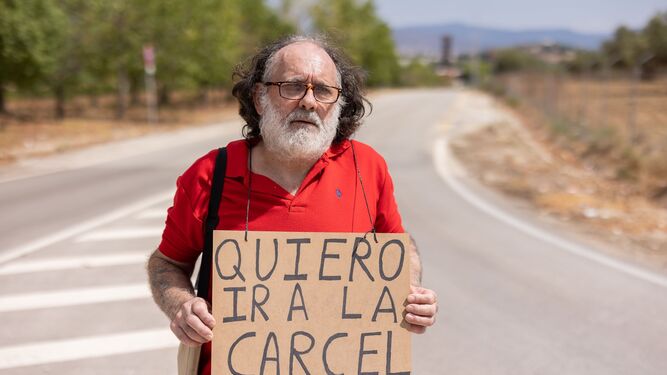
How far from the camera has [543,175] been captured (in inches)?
555

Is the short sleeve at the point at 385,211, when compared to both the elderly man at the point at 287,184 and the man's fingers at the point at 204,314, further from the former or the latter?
the man's fingers at the point at 204,314

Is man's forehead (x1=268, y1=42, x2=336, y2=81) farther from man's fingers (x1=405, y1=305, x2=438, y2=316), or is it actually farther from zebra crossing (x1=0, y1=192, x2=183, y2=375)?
zebra crossing (x1=0, y1=192, x2=183, y2=375)

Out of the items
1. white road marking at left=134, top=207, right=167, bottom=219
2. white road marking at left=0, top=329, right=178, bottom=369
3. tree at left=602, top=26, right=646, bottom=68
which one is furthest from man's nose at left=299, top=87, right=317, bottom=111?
tree at left=602, top=26, right=646, bottom=68

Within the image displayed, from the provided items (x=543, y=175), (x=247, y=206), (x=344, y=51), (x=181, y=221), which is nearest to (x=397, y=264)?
(x=247, y=206)

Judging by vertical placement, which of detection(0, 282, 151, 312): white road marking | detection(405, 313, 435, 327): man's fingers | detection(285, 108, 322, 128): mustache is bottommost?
detection(0, 282, 151, 312): white road marking

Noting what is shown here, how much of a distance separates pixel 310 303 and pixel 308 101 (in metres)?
0.69

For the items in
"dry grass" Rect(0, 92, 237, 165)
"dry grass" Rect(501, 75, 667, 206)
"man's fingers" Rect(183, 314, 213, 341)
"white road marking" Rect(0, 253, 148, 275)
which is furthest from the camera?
"dry grass" Rect(0, 92, 237, 165)

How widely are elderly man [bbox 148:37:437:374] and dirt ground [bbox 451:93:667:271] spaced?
5.99 meters

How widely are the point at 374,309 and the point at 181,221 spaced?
0.71 meters

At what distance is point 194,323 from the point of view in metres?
2.18

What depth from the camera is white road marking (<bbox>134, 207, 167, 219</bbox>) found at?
9.69 meters

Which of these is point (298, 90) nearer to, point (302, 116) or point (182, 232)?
point (302, 116)

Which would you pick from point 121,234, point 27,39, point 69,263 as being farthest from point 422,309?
point 27,39

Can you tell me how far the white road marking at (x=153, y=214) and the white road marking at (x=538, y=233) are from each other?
472 centimetres
